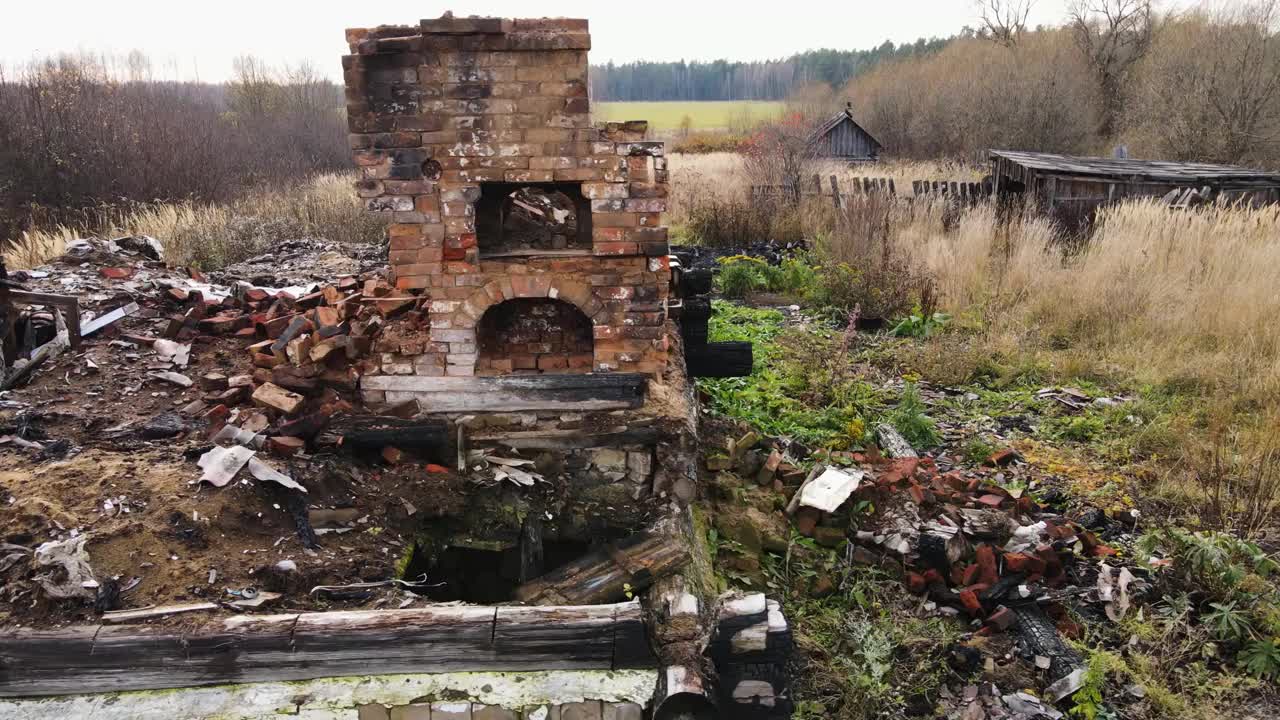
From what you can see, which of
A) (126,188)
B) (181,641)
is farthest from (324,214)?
(181,641)

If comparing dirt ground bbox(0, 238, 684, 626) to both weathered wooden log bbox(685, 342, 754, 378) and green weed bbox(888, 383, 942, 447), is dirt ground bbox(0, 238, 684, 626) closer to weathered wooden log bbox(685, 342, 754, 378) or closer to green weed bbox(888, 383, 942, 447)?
weathered wooden log bbox(685, 342, 754, 378)

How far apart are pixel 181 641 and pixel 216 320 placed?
3309 millimetres

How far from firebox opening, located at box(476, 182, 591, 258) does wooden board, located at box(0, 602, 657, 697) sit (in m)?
2.03

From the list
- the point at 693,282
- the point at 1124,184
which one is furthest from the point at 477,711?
the point at 1124,184

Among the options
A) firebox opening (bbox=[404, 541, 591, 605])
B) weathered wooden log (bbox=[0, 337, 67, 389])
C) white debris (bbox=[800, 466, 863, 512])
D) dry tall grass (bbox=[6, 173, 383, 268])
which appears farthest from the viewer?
dry tall grass (bbox=[6, 173, 383, 268])

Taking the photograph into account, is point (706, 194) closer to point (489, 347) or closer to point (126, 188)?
point (126, 188)

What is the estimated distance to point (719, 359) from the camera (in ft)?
18.4

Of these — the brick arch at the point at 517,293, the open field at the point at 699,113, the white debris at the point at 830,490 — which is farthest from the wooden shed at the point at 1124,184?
the open field at the point at 699,113

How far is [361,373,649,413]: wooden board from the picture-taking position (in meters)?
4.34

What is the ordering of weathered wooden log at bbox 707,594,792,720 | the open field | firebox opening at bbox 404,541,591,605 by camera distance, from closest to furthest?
weathered wooden log at bbox 707,594,792,720
firebox opening at bbox 404,541,591,605
the open field

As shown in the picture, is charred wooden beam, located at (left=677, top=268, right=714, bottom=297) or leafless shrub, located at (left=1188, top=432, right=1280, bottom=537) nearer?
leafless shrub, located at (left=1188, top=432, right=1280, bottom=537)

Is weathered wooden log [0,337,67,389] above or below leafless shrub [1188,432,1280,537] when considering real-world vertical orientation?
above

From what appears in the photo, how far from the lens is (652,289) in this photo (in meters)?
4.29

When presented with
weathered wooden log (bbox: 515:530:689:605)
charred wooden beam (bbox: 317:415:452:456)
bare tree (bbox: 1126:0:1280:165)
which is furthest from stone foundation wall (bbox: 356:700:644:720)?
bare tree (bbox: 1126:0:1280:165)
